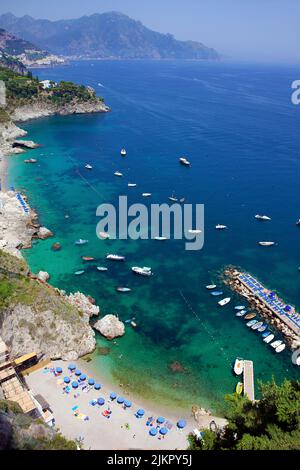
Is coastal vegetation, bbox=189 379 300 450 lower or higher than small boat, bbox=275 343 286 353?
higher

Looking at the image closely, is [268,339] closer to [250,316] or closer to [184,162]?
[250,316]

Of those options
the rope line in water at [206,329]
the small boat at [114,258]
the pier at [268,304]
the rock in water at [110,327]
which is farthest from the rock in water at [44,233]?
the pier at [268,304]

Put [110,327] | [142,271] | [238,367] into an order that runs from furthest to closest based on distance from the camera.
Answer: [142,271] → [110,327] → [238,367]

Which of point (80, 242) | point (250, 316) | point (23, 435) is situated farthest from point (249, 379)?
point (80, 242)

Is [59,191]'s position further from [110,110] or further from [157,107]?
[157,107]

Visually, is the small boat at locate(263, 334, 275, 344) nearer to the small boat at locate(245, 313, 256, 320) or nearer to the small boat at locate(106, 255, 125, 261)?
the small boat at locate(245, 313, 256, 320)

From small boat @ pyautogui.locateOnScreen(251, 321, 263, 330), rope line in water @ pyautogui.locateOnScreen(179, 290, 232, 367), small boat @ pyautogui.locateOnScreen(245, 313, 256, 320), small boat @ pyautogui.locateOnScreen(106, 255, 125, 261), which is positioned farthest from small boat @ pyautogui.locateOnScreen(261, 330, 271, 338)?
small boat @ pyautogui.locateOnScreen(106, 255, 125, 261)
